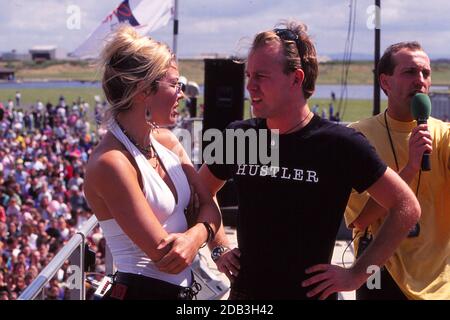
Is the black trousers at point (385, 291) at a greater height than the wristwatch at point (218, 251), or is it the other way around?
the wristwatch at point (218, 251)

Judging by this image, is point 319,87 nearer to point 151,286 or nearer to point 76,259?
point 76,259

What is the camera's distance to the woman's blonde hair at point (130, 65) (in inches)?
92.7

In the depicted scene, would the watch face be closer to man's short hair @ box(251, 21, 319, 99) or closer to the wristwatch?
the wristwatch

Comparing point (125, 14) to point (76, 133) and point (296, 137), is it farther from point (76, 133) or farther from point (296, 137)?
point (76, 133)

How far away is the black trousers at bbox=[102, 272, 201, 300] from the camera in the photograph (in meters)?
2.36

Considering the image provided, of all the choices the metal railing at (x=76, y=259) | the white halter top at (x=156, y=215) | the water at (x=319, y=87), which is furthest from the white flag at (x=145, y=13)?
the water at (x=319, y=87)

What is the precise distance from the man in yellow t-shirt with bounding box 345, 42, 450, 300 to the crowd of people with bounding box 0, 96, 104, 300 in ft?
17.6

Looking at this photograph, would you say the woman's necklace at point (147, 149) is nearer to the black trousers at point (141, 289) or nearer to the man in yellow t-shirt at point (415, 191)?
the black trousers at point (141, 289)

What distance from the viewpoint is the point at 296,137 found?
2.34 m

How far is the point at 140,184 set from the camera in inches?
93.1

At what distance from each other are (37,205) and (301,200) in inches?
547

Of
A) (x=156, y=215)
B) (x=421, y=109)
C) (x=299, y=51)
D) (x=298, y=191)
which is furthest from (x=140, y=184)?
(x=421, y=109)

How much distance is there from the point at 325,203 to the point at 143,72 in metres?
0.71
